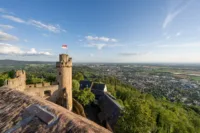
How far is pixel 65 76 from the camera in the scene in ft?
74.3

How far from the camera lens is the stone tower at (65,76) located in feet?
72.0

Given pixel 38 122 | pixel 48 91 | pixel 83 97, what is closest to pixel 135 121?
pixel 38 122

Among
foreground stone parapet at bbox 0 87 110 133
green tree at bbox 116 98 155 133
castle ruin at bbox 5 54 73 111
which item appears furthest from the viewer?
castle ruin at bbox 5 54 73 111

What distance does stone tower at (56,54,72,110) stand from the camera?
21931 mm

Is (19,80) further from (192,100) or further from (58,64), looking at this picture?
(192,100)

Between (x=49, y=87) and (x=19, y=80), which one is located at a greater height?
(x=19, y=80)

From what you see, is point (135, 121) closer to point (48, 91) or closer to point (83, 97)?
point (48, 91)

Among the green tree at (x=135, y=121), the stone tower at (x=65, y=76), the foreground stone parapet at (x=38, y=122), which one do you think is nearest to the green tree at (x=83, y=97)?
the stone tower at (x=65, y=76)

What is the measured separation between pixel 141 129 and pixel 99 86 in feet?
119

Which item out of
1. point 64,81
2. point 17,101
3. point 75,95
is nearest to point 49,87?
point 64,81

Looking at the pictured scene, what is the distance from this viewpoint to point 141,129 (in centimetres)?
1381

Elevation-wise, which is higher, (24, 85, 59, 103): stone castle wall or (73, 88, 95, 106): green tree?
(24, 85, 59, 103): stone castle wall

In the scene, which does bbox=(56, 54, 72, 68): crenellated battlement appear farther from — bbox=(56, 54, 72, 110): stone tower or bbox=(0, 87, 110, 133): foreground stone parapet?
bbox=(0, 87, 110, 133): foreground stone parapet

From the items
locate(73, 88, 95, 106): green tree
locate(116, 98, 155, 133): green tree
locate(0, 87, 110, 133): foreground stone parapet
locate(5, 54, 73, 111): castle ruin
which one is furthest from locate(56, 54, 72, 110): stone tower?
locate(0, 87, 110, 133): foreground stone parapet
